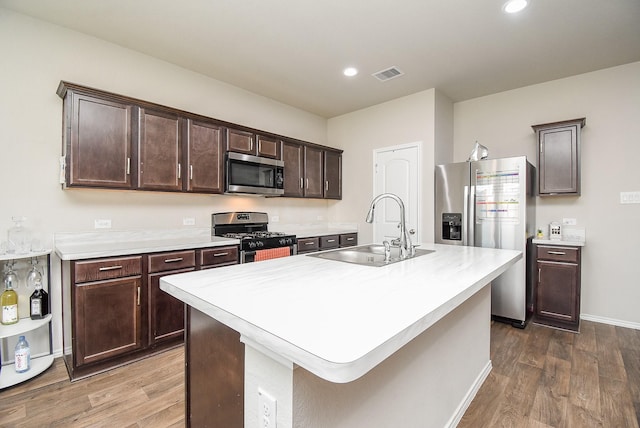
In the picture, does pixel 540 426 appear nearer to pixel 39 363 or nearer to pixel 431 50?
pixel 431 50

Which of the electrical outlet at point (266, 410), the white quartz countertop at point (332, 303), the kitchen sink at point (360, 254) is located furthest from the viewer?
the kitchen sink at point (360, 254)

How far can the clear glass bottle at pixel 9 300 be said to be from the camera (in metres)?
2.17

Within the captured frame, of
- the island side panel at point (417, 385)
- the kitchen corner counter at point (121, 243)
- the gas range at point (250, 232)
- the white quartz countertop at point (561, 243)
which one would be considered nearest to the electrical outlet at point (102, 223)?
the kitchen corner counter at point (121, 243)

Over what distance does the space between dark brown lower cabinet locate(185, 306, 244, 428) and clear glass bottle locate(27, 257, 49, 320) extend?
1772mm

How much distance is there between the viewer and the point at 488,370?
7.21 feet

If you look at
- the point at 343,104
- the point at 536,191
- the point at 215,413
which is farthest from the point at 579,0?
the point at 215,413

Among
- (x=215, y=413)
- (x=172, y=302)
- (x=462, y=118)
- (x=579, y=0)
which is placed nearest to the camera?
(x=215, y=413)

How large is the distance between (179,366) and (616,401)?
298 cm

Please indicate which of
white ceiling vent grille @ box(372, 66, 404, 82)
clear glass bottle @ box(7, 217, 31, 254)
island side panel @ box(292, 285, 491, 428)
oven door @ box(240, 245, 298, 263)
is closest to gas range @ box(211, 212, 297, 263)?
oven door @ box(240, 245, 298, 263)

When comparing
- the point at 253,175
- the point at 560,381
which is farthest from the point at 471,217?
the point at 253,175

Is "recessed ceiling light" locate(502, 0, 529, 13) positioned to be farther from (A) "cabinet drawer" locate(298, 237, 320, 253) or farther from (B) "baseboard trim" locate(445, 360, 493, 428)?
(A) "cabinet drawer" locate(298, 237, 320, 253)

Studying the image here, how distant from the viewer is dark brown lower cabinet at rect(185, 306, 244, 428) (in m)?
1.07

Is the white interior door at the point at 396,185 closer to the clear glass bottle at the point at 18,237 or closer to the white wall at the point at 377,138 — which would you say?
the white wall at the point at 377,138

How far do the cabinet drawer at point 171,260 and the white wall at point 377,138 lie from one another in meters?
2.62
